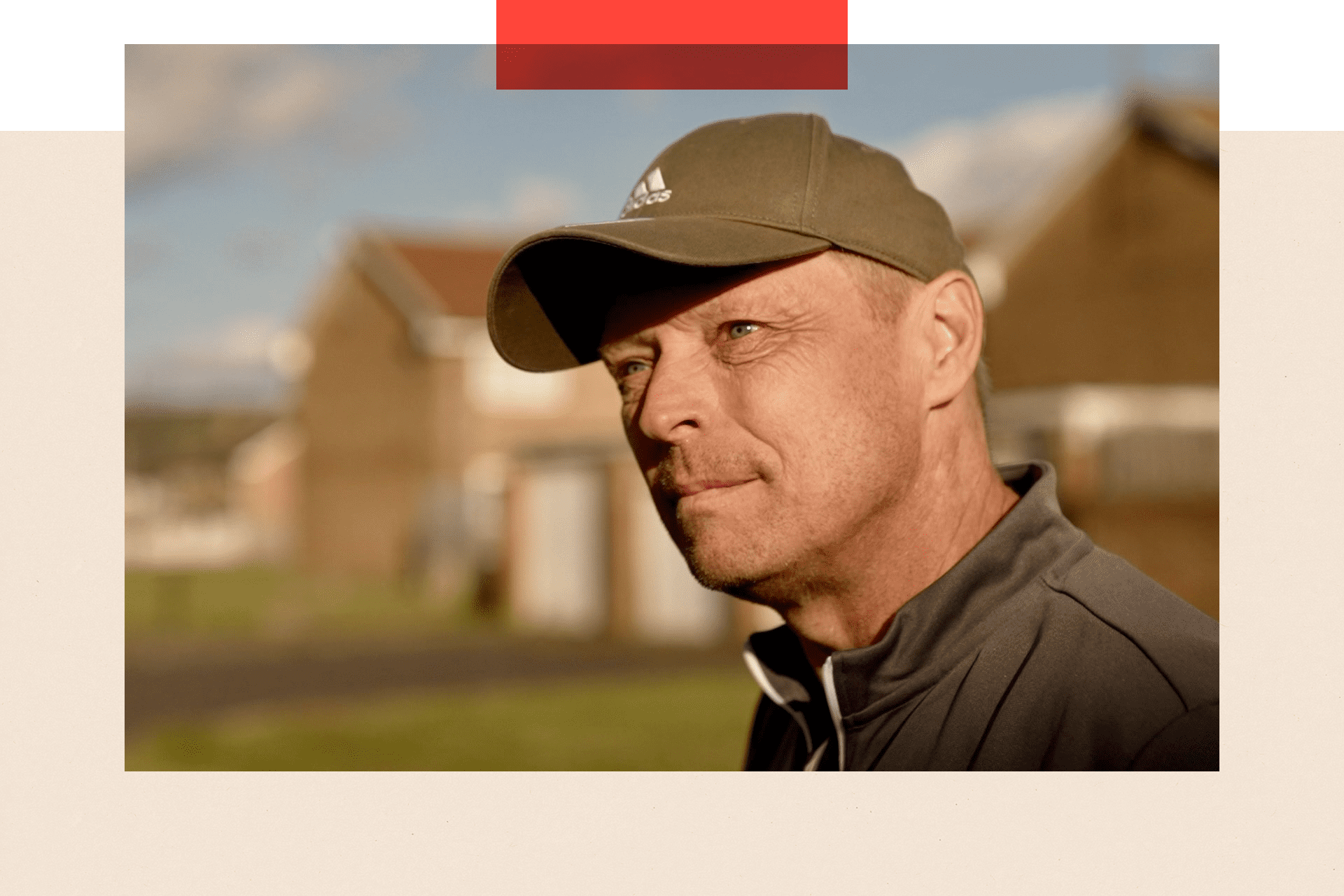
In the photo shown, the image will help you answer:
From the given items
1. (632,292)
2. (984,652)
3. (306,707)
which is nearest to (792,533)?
(984,652)

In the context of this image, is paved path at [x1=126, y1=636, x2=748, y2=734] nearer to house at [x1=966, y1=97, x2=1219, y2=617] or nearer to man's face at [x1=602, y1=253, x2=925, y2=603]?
house at [x1=966, y1=97, x2=1219, y2=617]

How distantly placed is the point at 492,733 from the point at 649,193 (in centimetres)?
699

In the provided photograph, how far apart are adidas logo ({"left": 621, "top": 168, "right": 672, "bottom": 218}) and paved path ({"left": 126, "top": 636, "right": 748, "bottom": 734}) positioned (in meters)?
8.36

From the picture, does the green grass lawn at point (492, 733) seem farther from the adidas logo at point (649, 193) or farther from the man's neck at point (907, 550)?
the adidas logo at point (649, 193)

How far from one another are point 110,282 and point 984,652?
10.6 feet

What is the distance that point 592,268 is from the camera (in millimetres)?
2238

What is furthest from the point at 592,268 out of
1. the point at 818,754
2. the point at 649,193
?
the point at 818,754

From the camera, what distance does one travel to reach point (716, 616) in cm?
1255

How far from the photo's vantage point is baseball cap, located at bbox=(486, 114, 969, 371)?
192 cm

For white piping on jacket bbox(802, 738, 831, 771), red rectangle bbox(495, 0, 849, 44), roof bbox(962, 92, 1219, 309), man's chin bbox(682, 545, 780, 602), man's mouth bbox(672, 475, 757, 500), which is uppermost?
roof bbox(962, 92, 1219, 309)

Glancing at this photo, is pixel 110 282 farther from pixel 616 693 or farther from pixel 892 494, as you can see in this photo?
pixel 616 693

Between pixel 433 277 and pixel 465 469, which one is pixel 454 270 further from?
pixel 465 469

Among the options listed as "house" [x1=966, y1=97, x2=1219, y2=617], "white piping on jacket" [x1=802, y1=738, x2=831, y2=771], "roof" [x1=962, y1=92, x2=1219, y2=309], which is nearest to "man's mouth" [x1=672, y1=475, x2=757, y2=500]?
"white piping on jacket" [x1=802, y1=738, x2=831, y2=771]

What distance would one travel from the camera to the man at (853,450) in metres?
1.88
